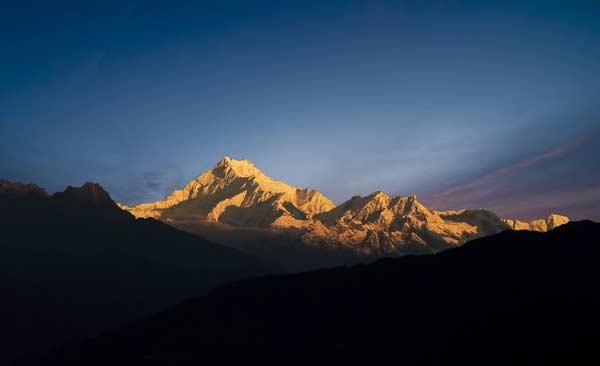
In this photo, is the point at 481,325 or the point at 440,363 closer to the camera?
the point at 440,363

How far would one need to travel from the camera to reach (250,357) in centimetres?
14438

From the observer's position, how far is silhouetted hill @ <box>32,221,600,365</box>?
123 meters

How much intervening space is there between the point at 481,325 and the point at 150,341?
92.9 meters

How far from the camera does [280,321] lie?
546 feet

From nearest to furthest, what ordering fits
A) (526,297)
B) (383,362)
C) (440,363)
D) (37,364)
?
(440,363)
(383,362)
(526,297)
(37,364)

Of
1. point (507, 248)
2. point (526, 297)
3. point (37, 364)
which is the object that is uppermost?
point (507, 248)

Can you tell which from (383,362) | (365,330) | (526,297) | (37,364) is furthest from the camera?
(37,364)

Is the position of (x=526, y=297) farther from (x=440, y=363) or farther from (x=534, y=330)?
(x=440, y=363)

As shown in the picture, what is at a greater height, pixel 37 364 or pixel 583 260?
pixel 583 260

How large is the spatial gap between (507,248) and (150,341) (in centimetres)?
11004

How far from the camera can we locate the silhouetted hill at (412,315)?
123 meters

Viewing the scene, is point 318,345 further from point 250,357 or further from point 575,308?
point 575,308

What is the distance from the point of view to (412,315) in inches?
5837

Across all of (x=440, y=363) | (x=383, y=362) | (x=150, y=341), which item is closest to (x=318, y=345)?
(x=383, y=362)
